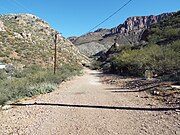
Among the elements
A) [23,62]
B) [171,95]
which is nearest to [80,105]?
[171,95]

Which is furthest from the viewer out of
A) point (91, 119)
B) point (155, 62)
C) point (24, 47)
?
point (24, 47)

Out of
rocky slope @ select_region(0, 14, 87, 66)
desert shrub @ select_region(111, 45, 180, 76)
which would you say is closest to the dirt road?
desert shrub @ select_region(111, 45, 180, 76)

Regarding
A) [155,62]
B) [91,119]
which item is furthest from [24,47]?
[91,119]

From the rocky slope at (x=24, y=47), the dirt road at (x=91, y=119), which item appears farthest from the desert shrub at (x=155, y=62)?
the rocky slope at (x=24, y=47)

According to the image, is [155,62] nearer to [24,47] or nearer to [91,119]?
[91,119]

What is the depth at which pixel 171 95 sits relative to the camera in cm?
1239

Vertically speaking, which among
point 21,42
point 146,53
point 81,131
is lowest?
point 81,131

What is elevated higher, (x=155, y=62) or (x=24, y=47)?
(x=24, y=47)

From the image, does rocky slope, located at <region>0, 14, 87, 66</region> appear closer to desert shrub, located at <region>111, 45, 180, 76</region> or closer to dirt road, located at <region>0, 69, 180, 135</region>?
desert shrub, located at <region>111, 45, 180, 76</region>

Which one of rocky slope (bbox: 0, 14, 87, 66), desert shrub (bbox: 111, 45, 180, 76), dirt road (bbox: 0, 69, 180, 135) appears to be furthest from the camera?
rocky slope (bbox: 0, 14, 87, 66)

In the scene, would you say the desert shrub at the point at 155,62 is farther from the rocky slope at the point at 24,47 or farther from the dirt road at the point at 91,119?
the rocky slope at the point at 24,47

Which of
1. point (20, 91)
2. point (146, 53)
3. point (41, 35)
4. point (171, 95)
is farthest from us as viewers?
point (41, 35)

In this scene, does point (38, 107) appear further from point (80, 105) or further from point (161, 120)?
point (161, 120)

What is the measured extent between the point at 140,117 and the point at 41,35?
63149 mm
